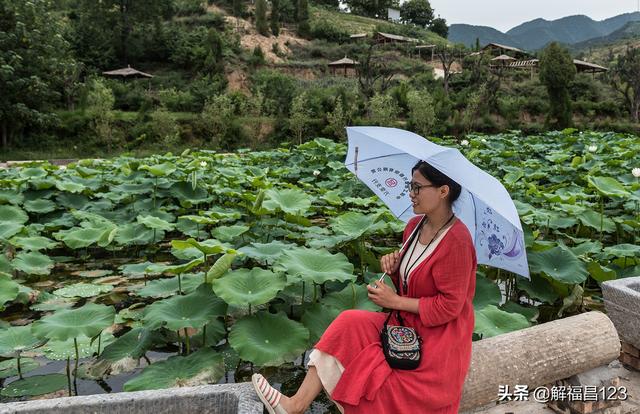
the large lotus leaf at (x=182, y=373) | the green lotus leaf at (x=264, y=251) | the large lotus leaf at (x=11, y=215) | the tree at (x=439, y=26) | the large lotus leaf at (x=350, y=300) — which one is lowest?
the large lotus leaf at (x=182, y=373)

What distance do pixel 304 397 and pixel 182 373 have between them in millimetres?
730

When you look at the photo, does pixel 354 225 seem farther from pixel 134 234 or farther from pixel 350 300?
pixel 134 234

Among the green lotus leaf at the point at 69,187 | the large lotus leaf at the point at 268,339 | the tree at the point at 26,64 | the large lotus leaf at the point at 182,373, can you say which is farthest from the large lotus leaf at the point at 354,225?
the tree at the point at 26,64

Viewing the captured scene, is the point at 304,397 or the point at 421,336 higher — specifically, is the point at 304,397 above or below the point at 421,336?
below

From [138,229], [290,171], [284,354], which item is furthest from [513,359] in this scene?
[290,171]

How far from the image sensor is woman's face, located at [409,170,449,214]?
1700mm

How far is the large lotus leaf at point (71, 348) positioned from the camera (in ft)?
7.95

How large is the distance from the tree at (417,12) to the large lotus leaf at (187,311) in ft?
195

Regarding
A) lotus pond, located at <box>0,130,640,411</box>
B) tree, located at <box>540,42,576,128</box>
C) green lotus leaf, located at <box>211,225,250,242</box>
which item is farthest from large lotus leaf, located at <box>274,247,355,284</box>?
tree, located at <box>540,42,576,128</box>

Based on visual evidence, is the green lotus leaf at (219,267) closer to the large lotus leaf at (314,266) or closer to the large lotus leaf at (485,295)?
the large lotus leaf at (314,266)

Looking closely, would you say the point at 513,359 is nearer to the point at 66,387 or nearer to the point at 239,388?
the point at 239,388

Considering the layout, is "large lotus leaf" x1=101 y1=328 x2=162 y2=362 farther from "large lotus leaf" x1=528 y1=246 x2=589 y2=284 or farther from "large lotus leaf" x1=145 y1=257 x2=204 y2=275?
"large lotus leaf" x1=528 y1=246 x2=589 y2=284

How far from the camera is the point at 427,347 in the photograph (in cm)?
163

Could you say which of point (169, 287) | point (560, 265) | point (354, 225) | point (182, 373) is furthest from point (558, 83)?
point (182, 373)
